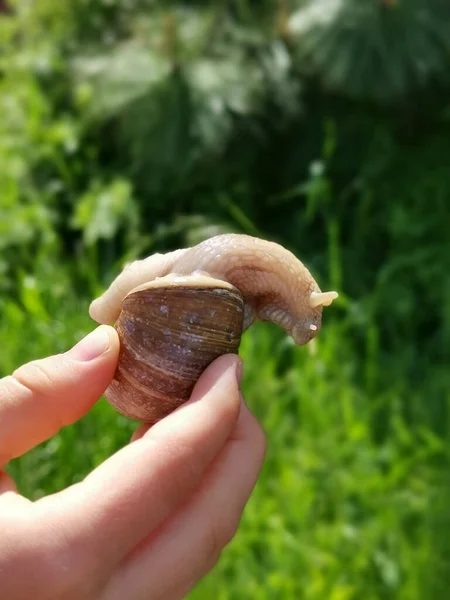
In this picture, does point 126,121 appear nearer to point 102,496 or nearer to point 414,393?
point 414,393

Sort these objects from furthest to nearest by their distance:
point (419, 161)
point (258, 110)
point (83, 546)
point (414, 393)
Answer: point (419, 161), point (258, 110), point (414, 393), point (83, 546)

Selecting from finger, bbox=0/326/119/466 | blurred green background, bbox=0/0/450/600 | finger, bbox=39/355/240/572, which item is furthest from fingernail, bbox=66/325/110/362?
blurred green background, bbox=0/0/450/600

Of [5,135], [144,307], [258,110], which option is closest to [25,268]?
[5,135]

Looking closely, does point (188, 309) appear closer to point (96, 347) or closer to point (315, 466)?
point (96, 347)

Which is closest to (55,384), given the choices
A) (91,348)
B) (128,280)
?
(91,348)

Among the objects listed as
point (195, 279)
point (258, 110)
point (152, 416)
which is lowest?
point (258, 110)

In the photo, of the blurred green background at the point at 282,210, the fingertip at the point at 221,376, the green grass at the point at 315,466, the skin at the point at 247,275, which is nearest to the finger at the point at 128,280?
the skin at the point at 247,275

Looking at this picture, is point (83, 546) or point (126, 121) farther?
point (126, 121)
